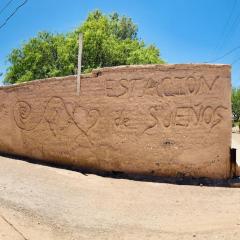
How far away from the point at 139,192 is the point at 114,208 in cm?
117

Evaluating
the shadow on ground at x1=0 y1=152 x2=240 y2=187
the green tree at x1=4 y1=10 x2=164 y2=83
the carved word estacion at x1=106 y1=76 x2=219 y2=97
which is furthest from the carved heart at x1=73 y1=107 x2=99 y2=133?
the green tree at x1=4 y1=10 x2=164 y2=83

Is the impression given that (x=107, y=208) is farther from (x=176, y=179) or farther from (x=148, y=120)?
(x=148, y=120)

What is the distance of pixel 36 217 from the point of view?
20.1 ft

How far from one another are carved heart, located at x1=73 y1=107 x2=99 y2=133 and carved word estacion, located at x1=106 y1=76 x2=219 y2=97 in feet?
2.40

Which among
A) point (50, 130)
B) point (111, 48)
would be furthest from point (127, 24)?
point (50, 130)

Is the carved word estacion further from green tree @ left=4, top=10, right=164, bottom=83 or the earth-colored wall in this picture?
green tree @ left=4, top=10, right=164, bottom=83

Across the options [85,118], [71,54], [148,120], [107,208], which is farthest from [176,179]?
[71,54]

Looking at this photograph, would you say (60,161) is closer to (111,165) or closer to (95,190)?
(111,165)

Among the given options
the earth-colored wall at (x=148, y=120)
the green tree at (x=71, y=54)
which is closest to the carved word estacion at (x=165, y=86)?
the earth-colored wall at (x=148, y=120)

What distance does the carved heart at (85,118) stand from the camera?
9.59m

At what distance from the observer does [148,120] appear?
29.6 ft

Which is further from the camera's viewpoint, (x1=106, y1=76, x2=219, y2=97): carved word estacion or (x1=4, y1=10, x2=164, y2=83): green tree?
(x1=4, y1=10, x2=164, y2=83): green tree

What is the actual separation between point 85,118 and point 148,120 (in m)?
1.55

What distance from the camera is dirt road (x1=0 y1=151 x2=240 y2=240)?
572 cm
